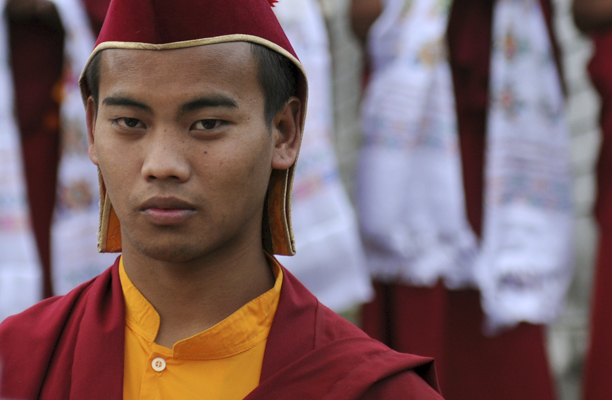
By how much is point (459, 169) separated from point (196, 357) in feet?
4.92

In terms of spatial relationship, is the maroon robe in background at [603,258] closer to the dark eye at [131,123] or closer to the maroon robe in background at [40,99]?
the maroon robe in background at [40,99]

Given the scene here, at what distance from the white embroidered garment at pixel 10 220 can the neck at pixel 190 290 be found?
3.37 feet

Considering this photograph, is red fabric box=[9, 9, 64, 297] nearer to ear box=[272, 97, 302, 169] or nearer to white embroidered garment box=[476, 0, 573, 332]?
ear box=[272, 97, 302, 169]

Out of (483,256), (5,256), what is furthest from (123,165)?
(483,256)

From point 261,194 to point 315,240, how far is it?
107cm

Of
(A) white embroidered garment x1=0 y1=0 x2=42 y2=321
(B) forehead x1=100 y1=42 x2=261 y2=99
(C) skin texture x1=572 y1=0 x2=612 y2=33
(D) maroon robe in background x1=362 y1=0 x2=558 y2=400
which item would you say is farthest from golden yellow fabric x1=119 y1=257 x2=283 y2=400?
(C) skin texture x1=572 y1=0 x2=612 y2=33

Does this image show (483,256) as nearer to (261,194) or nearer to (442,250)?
(442,250)

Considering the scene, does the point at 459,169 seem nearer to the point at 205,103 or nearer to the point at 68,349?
the point at 205,103

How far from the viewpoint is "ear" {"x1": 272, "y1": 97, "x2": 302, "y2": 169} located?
4.65 ft

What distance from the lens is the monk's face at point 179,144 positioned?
4.00ft

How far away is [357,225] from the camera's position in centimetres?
262

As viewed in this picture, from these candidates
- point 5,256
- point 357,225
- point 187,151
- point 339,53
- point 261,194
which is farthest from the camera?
point 339,53

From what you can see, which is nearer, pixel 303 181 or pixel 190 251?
pixel 190 251

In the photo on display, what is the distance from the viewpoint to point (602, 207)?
2537 mm
